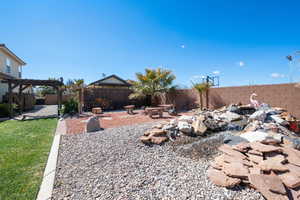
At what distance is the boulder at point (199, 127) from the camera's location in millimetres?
4258

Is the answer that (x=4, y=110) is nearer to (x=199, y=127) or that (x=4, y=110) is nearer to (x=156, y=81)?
(x=156, y=81)

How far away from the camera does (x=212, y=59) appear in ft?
49.3

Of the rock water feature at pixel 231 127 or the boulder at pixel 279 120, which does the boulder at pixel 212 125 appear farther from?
the boulder at pixel 279 120

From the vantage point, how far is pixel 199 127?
14.2 feet

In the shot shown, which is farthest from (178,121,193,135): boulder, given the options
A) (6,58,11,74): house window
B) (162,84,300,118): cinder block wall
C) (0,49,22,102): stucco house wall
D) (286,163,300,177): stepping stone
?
(6,58,11,74): house window

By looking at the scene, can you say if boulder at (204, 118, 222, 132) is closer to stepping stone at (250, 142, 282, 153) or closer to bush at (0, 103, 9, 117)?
stepping stone at (250, 142, 282, 153)

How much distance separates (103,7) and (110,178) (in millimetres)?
7917

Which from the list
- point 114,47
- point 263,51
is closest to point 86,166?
point 114,47

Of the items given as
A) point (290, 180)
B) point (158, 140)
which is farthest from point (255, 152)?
point (158, 140)

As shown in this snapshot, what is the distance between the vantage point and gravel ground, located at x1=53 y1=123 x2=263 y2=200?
188cm

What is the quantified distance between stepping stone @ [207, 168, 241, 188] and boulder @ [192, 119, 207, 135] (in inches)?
77.9

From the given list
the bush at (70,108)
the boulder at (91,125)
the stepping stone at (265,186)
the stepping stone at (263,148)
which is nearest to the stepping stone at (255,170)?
the stepping stone at (265,186)

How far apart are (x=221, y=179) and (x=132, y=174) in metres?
1.40

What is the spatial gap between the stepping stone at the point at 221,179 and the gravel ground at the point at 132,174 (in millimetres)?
75
